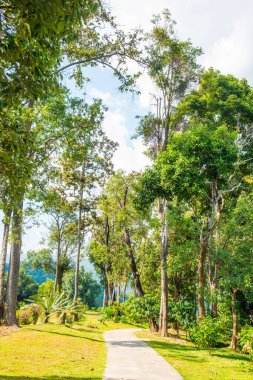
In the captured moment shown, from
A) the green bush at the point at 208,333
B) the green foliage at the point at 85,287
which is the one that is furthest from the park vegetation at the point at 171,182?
the green foliage at the point at 85,287

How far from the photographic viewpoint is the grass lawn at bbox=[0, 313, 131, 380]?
26.3ft

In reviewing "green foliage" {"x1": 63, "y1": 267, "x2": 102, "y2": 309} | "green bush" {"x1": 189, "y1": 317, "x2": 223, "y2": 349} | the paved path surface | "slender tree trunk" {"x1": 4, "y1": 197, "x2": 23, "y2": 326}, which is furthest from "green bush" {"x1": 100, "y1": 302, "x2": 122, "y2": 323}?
"green foliage" {"x1": 63, "y1": 267, "x2": 102, "y2": 309}

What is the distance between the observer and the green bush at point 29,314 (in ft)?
70.0

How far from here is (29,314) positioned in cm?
2133

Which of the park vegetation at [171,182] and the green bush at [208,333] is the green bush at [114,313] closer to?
the park vegetation at [171,182]

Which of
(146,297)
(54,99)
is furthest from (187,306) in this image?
(54,99)

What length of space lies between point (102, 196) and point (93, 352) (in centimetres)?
1954

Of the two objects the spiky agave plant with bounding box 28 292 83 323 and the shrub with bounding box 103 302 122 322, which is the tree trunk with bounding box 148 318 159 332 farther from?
the shrub with bounding box 103 302 122 322

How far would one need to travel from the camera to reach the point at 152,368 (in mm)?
9586

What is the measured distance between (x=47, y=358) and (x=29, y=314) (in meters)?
12.0

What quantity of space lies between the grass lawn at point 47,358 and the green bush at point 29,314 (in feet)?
19.8

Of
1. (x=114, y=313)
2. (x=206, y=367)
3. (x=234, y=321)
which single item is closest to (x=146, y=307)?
(x=234, y=321)

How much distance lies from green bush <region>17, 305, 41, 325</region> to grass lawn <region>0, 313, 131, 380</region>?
603 centimetres

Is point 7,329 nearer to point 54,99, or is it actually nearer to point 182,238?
point 54,99
